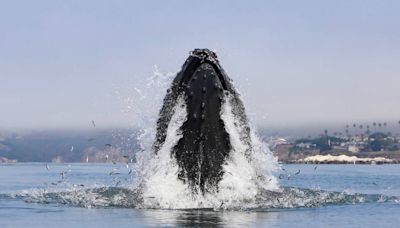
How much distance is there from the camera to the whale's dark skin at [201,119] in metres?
14.4

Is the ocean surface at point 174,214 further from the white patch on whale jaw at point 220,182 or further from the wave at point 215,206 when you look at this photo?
the white patch on whale jaw at point 220,182

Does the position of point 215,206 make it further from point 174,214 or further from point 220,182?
point 174,214

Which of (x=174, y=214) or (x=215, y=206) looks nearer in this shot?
(x=174, y=214)

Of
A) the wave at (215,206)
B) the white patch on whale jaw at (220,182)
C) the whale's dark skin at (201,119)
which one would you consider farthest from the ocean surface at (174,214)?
the whale's dark skin at (201,119)

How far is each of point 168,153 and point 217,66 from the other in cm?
161

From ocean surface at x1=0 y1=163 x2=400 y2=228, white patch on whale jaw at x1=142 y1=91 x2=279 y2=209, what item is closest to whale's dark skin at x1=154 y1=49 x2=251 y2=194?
white patch on whale jaw at x1=142 y1=91 x2=279 y2=209

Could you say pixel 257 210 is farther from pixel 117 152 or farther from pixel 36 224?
pixel 117 152

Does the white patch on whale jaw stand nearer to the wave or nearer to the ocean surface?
the wave

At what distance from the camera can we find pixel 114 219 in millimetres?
14219

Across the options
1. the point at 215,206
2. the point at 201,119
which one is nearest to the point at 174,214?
the point at 215,206

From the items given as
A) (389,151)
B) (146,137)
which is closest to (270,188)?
(146,137)

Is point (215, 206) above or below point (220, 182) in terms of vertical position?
below

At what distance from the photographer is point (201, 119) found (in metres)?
14.4

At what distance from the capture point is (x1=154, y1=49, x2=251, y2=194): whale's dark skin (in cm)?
1437
